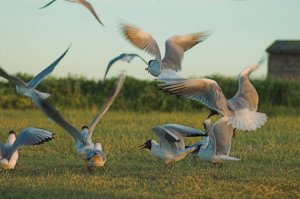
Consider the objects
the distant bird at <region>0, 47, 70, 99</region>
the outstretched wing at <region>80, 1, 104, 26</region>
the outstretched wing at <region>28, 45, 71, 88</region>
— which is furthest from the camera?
the outstretched wing at <region>28, 45, 71, 88</region>

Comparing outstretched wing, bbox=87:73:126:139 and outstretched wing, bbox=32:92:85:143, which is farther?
outstretched wing, bbox=87:73:126:139

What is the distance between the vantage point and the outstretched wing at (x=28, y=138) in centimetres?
847

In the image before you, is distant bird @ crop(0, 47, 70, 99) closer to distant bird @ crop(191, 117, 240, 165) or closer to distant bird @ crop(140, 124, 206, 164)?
distant bird @ crop(140, 124, 206, 164)

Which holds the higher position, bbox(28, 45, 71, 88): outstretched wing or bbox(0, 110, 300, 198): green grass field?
bbox(28, 45, 71, 88): outstretched wing

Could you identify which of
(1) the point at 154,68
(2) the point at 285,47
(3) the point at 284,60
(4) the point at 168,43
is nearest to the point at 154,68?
(1) the point at 154,68

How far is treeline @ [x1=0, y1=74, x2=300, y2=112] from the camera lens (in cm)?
2453

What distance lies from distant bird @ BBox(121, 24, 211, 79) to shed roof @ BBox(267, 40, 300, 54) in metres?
23.3

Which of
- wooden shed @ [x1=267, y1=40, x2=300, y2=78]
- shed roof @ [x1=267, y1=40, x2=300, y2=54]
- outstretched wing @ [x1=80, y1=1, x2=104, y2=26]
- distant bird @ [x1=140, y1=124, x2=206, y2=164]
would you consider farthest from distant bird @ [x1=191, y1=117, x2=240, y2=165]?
shed roof @ [x1=267, y1=40, x2=300, y2=54]

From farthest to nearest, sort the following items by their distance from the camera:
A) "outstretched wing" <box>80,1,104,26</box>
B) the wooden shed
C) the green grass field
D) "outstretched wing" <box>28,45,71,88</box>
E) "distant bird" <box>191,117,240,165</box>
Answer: the wooden shed < "distant bird" <box>191,117,240,165</box> < "outstretched wing" <box>28,45,71,88</box> < "outstretched wing" <box>80,1,104,26</box> < the green grass field

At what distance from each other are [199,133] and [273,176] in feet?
3.35

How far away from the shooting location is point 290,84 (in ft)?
82.7

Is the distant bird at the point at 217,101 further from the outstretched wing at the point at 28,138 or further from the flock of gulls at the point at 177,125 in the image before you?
the outstretched wing at the point at 28,138

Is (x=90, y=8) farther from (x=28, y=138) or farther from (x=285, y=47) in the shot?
(x=285, y=47)

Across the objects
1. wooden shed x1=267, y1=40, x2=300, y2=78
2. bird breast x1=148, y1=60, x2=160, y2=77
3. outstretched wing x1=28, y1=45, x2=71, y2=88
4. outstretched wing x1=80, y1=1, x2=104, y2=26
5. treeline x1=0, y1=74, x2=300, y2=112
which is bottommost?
wooden shed x1=267, y1=40, x2=300, y2=78
